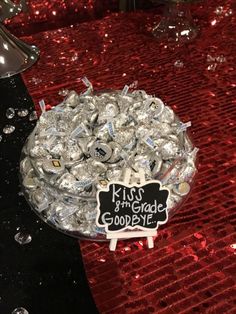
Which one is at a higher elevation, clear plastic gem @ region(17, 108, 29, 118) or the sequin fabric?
the sequin fabric

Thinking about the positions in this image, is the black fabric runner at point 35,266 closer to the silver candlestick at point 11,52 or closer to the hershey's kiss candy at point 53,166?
the hershey's kiss candy at point 53,166

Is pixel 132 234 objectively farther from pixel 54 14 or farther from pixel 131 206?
pixel 54 14

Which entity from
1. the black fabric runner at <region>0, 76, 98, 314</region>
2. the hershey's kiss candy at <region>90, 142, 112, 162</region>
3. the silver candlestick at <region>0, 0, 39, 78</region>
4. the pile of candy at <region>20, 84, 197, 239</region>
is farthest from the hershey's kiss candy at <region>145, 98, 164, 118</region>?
the silver candlestick at <region>0, 0, 39, 78</region>

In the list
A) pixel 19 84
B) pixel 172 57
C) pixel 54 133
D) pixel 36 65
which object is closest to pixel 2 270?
pixel 54 133

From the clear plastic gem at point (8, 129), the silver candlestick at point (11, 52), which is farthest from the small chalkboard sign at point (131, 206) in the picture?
the silver candlestick at point (11, 52)

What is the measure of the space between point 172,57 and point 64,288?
1057 millimetres

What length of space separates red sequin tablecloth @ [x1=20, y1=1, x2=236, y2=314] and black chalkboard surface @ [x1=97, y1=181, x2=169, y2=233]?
3.8 inches

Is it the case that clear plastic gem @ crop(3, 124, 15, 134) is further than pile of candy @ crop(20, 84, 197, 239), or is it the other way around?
clear plastic gem @ crop(3, 124, 15, 134)

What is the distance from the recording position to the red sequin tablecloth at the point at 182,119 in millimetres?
891

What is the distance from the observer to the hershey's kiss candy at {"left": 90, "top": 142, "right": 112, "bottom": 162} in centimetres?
98

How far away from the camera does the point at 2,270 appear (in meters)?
0.96

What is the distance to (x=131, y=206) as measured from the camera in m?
0.90

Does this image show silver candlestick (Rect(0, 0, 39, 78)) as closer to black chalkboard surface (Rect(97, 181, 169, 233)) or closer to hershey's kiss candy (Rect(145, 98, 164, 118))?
hershey's kiss candy (Rect(145, 98, 164, 118))

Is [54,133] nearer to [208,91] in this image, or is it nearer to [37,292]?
[37,292]
